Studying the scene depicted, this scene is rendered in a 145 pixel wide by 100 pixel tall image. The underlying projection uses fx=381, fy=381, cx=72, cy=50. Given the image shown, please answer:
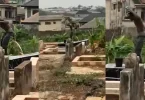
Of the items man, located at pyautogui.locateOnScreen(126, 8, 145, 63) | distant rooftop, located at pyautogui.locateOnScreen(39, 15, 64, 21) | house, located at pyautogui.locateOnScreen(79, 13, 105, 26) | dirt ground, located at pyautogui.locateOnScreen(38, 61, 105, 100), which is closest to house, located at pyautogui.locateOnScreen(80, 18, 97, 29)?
house, located at pyautogui.locateOnScreen(79, 13, 105, 26)

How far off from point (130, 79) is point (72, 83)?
50 cm

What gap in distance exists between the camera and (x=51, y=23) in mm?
1569

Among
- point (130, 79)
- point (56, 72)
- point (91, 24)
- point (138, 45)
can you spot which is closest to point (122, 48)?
point (138, 45)

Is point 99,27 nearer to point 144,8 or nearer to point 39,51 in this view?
point 39,51

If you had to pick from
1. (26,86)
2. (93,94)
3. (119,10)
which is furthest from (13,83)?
(119,10)

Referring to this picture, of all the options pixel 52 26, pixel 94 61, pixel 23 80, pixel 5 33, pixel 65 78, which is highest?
pixel 52 26

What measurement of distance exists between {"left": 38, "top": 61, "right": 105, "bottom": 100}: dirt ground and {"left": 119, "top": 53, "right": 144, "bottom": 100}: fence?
0.11 meters

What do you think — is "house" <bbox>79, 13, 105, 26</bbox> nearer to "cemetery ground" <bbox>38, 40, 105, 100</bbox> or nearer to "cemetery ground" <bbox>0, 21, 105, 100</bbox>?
"cemetery ground" <bbox>0, 21, 105, 100</bbox>

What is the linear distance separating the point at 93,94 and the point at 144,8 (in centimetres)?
63

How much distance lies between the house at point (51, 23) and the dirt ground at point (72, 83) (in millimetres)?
251

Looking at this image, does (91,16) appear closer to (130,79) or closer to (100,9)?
(100,9)

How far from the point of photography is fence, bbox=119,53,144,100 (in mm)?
1929

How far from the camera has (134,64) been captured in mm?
2025

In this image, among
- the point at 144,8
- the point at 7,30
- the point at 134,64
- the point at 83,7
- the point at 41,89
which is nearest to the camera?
the point at 83,7
